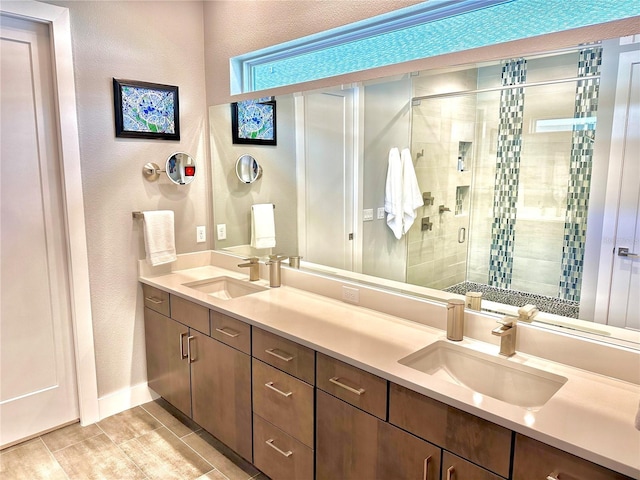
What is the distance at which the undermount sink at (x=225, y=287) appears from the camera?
8.96 feet

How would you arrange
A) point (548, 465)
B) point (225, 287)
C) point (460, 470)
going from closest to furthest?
point (548, 465), point (460, 470), point (225, 287)

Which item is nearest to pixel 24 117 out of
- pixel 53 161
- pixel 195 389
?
pixel 53 161

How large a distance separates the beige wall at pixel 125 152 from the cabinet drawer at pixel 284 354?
119cm

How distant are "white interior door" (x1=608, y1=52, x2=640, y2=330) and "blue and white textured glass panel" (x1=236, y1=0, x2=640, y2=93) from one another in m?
0.29

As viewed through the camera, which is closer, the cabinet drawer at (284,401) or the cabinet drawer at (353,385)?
the cabinet drawer at (353,385)

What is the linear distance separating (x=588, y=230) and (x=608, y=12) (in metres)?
0.85

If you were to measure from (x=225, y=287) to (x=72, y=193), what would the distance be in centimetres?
104

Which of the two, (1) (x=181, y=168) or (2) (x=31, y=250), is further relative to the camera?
(1) (x=181, y=168)

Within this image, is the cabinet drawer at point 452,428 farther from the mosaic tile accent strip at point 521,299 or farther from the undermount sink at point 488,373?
the mosaic tile accent strip at point 521,299

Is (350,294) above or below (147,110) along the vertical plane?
below

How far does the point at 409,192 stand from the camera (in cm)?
268

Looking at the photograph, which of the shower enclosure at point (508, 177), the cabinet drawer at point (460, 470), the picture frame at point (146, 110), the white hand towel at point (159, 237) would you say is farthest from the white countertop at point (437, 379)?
the picture frame at point (146, 110)

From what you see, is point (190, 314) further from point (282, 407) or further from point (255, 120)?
point (255, 120)

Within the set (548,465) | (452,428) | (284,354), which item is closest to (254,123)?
(284,354)
